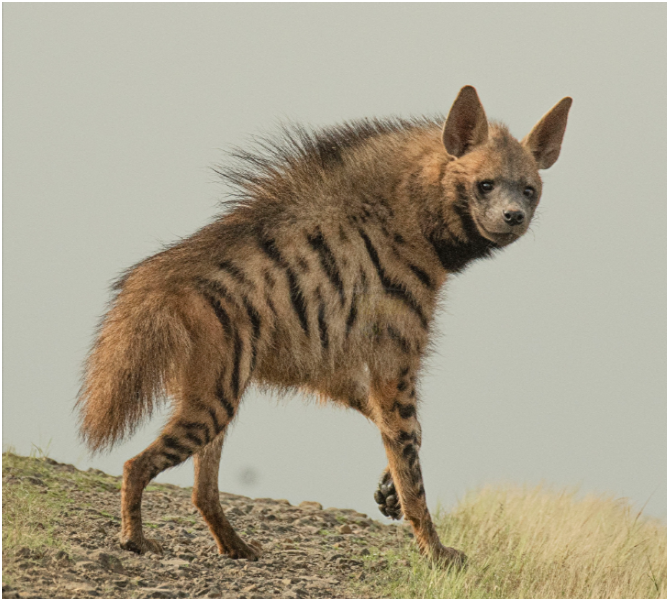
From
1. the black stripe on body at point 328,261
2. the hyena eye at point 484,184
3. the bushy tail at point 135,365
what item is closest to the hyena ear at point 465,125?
the hyena eye at point 484,184

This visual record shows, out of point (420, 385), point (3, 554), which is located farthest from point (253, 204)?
point (3, 554)

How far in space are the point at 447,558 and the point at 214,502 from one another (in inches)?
53.7

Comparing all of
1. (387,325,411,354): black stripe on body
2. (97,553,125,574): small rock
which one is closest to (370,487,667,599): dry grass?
(387,325,411,354): black stripe on body

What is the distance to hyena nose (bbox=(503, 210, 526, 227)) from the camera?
5.27 metres

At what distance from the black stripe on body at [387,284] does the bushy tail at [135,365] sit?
3.78 feet

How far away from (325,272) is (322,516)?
7.71ft

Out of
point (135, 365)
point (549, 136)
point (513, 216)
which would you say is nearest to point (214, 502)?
point (135, 365)

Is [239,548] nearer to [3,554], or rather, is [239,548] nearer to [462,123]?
[3,554]

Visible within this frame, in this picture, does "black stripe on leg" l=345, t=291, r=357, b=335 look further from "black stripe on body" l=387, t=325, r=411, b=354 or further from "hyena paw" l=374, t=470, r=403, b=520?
"hyena paw" l=374, t=470, r=403, b=520

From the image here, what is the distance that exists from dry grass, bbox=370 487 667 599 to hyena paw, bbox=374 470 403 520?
0.27 meters

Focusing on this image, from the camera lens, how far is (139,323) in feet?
16.0

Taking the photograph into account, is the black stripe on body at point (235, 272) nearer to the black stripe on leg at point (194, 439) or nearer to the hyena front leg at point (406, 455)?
the black stripe on leg at point (194, 439)

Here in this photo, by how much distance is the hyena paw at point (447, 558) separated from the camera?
545 centimetres

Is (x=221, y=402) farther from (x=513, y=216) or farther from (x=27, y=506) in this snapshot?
(x=513, y=216)
